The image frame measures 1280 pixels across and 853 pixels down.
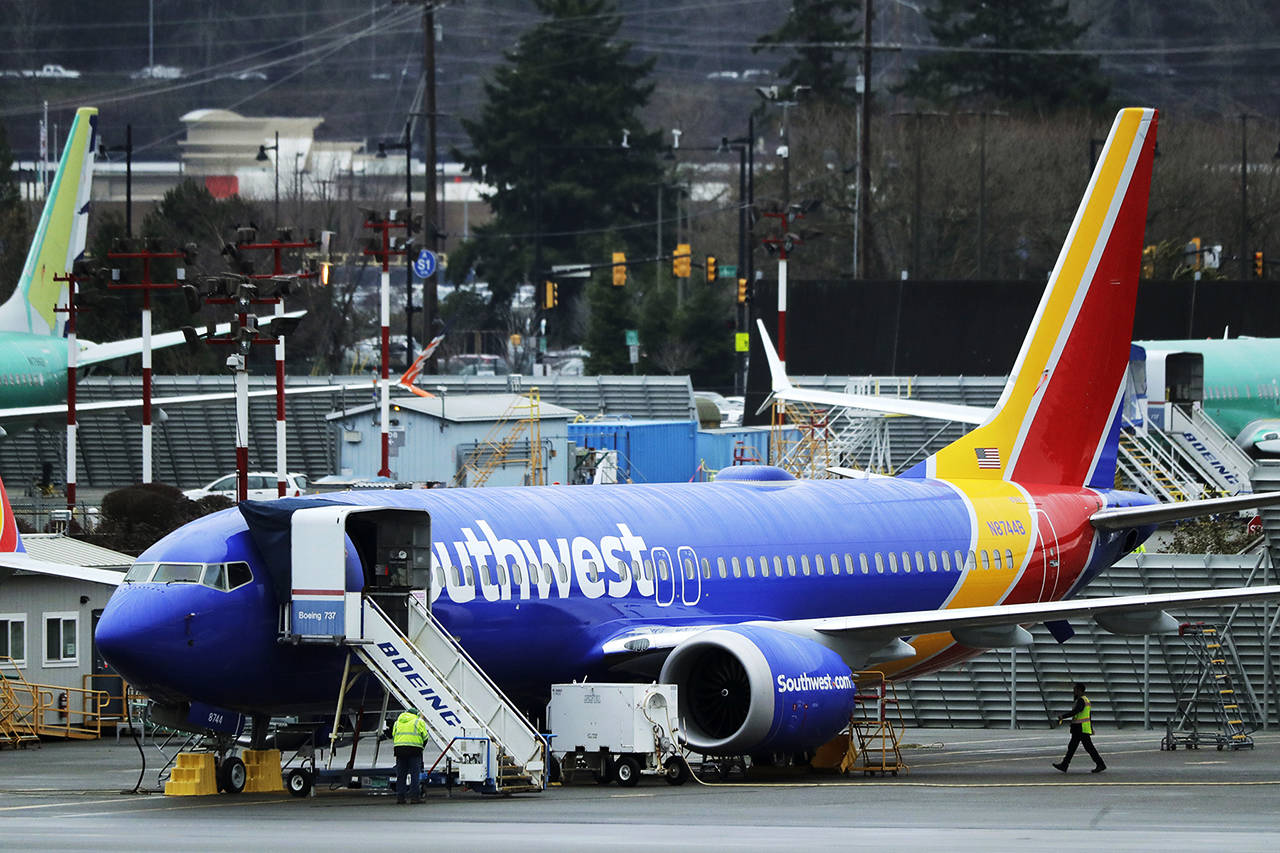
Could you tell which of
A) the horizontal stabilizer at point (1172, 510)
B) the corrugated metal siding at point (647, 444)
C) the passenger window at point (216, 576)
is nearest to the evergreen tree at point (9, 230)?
the corrugated metal siding at point (647, 444)

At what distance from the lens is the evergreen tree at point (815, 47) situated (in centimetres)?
13462

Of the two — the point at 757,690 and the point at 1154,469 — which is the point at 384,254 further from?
the point at 1154,469

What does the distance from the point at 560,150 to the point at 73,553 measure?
99.4 metres

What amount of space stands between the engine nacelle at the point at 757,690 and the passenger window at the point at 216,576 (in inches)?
241

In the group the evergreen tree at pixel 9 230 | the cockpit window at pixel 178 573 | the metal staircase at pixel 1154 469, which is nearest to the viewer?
the cockpit window at pixel 178 573

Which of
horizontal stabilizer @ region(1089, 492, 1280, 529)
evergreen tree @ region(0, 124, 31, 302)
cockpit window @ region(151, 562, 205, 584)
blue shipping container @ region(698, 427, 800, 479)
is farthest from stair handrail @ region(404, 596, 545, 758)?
evergreen tree @ region(0, 124, 31, 302)

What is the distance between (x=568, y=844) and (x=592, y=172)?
119380 mm

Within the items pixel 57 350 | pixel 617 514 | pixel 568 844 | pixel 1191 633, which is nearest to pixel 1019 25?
pixel 57 350

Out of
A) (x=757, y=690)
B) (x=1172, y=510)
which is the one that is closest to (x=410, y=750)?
(x=757, y=690)

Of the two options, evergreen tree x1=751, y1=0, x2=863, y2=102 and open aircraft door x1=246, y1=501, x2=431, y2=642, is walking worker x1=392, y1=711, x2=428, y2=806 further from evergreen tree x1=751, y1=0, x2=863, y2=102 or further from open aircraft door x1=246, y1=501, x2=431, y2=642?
evergreen tree x1=751, y1=0, x2=863, y2=102

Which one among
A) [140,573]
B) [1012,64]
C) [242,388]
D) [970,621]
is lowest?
[970,621]

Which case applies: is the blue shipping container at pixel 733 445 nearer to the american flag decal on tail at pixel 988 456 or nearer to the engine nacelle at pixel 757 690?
the american flag decal on tail at pixel 988 456

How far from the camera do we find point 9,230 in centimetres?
11525

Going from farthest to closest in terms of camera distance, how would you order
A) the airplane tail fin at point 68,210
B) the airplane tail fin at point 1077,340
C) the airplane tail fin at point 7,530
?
the airplane tail fin at point 68,210
the airplane tail fin at point 7,530
the airplane tail fin at point 1077,340
